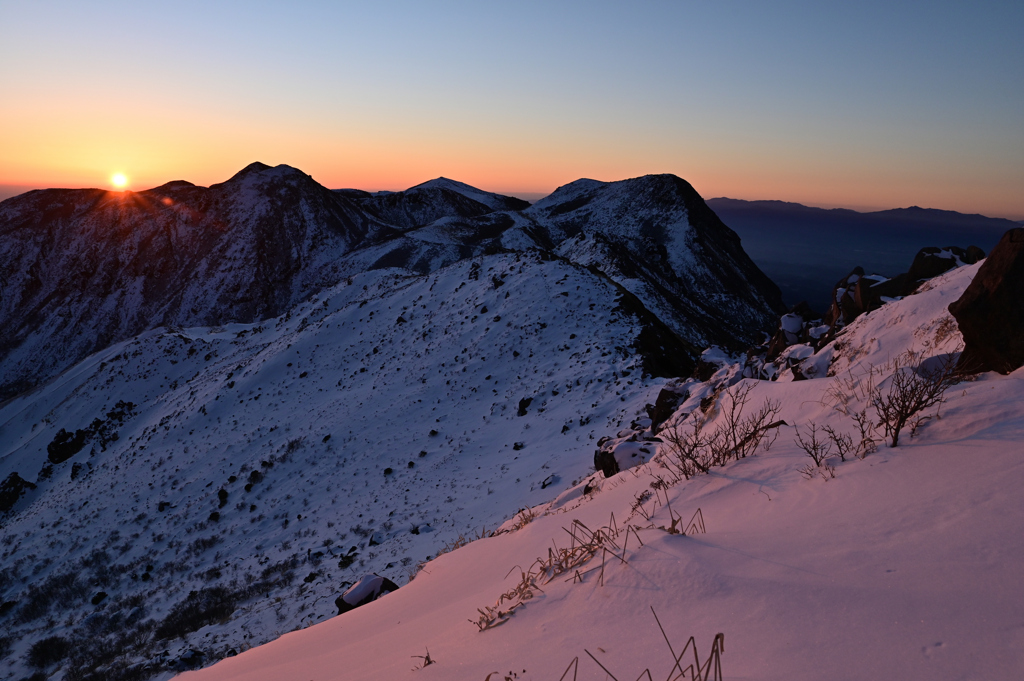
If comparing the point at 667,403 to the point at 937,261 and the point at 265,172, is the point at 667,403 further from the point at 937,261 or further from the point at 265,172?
the point at 265,172

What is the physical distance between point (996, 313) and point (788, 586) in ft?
13.1

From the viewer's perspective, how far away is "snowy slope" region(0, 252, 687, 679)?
465 inches

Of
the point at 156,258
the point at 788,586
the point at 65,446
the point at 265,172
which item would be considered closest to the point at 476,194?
the point at 265,172

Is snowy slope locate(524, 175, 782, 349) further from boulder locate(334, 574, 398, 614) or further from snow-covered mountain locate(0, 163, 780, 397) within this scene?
boulder locate(334, 574, 398, 614)

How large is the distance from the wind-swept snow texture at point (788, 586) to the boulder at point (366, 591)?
2212 mm

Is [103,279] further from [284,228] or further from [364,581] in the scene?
[364,581]

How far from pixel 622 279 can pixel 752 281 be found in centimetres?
4178

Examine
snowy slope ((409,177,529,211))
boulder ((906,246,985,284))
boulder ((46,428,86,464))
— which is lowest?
boulder ((46,428,86,464))

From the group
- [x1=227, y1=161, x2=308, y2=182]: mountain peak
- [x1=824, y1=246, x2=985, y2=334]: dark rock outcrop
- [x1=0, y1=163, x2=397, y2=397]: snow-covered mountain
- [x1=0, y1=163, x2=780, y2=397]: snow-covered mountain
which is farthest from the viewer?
[x1=227, y1=161, x2=308, y2=182]: mountain peak

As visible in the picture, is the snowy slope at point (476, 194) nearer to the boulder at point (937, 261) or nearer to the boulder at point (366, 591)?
the boulder at point (937, 261)

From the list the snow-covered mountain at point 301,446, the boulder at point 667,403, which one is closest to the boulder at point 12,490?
the snow-covered mountain at point 301,446

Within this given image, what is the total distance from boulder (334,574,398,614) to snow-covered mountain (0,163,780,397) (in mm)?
55344

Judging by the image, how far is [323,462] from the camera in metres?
17.6

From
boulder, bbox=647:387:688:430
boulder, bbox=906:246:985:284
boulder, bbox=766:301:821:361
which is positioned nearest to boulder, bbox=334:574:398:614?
boulder, bbox=647:387:688:430
